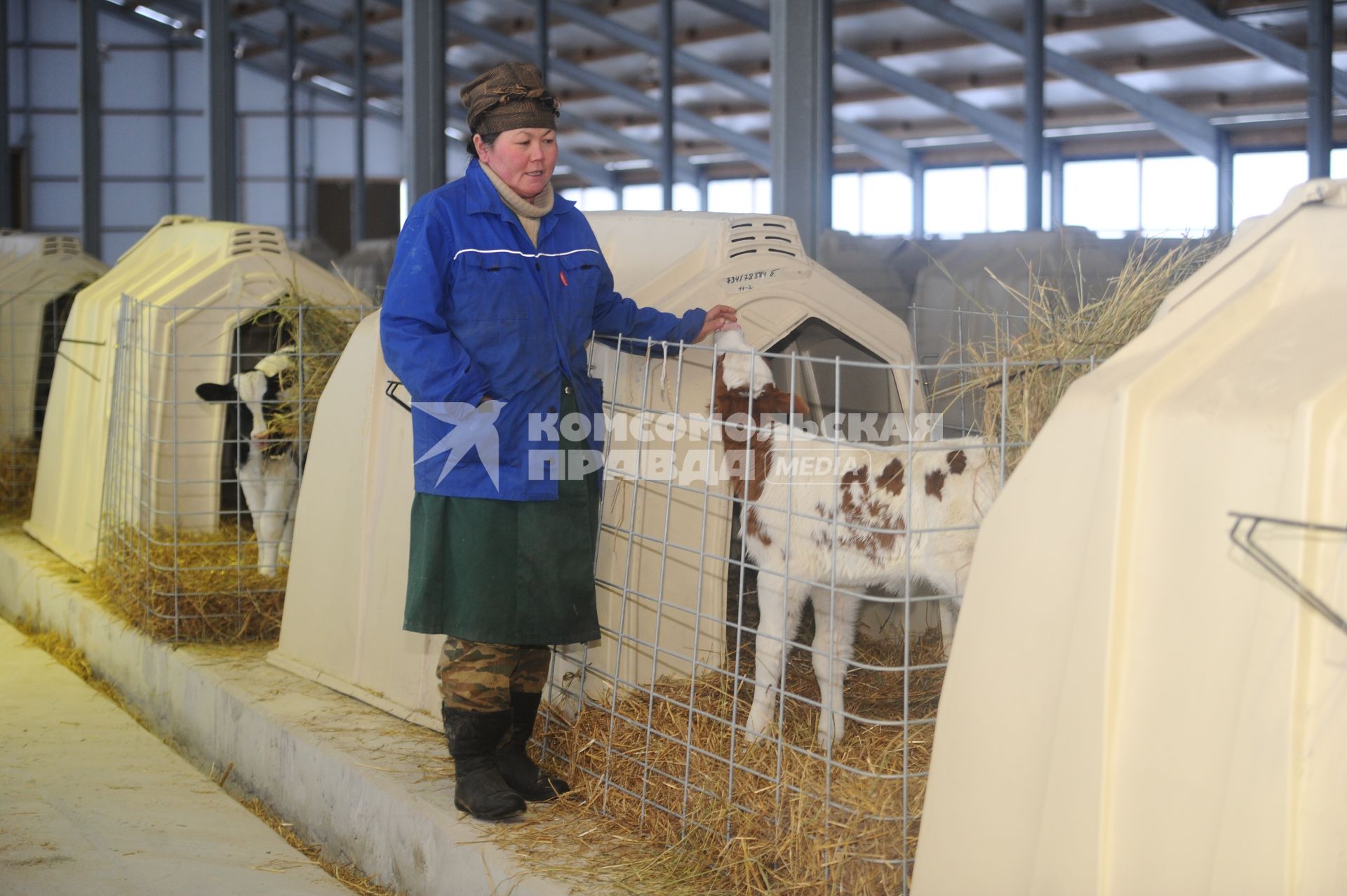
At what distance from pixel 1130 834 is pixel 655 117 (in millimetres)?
22710

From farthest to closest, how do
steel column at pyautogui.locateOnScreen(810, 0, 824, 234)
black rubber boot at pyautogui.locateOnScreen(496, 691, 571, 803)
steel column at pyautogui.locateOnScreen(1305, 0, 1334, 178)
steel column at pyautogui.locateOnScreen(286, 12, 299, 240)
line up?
steel column at pyautogui.locateOnScreen(286, 12, 299, 240) < steel column at pyautogui.locateOnScreen(1305, 0, 1334, 178) < steel column at pyautogui.locateOnScreen(810, 0, 824, 234) < black rubber boot at pyautogui.locateOnScreen(496, 691, 571, 803)

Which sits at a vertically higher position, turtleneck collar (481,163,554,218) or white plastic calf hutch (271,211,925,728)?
turtleneck collar (481,163,554,218)

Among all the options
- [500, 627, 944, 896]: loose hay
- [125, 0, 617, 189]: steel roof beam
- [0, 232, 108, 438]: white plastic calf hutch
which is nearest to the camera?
[500, 627, 944, 896]: loose hay

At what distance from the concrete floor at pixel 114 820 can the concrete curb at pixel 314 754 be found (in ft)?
0.35

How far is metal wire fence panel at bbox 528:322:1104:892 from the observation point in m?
2.94

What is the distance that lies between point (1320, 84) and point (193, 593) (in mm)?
10505

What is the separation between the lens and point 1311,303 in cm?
232

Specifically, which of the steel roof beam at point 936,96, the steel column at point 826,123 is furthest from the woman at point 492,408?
the steel roof beam at point 936,96

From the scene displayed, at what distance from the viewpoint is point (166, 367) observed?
19.9ft

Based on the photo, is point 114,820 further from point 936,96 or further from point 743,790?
point 936,96

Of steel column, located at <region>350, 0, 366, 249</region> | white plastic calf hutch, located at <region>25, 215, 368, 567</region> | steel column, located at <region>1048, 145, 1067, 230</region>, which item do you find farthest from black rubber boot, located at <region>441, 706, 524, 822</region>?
steel column, located at <region>1048, 145, 1067, 230</region>

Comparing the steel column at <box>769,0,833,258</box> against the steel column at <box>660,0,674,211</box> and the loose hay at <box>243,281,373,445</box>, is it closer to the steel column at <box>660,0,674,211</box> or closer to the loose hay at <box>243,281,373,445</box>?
the loose hay at <box>243,281,373,445</box>
